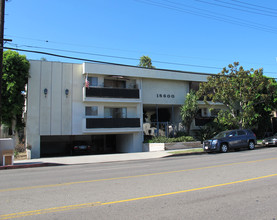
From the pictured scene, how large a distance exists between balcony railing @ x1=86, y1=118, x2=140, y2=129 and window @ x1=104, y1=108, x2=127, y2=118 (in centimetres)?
141

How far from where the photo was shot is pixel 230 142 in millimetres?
19266

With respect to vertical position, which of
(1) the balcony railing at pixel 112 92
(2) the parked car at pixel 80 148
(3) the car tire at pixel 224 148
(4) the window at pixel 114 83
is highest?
(4) the window at pixel 114 83

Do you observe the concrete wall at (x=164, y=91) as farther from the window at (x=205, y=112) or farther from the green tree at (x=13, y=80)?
the green tree at (x=13, y=80)

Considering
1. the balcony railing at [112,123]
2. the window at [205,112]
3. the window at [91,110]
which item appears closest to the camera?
the balcony railing at [112,123]

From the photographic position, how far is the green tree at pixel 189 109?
85.7 feet

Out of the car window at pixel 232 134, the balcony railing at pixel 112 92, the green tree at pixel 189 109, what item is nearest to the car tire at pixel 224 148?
the car window at pixel 232 134

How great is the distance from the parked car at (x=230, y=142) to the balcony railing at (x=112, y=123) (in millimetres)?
7943

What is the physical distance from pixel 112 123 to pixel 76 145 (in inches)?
161

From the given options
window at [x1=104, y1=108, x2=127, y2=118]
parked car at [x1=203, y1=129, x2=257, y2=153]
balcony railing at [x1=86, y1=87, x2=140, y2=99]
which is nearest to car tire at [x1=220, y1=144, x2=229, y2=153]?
parked car at [x1=203, y1=129, x2=257, y2=153]

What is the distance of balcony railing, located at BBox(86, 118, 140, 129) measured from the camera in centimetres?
2338

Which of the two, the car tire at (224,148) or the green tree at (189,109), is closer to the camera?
the car tire at (224,148)

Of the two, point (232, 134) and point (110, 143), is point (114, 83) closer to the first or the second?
point (110, 143)

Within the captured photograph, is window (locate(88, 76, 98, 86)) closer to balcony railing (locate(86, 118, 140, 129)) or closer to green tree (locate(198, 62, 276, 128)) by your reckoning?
balcony railing (locate(86, 118, 140, 129))

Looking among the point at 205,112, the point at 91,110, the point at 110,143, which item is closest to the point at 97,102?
the point at 91,110
